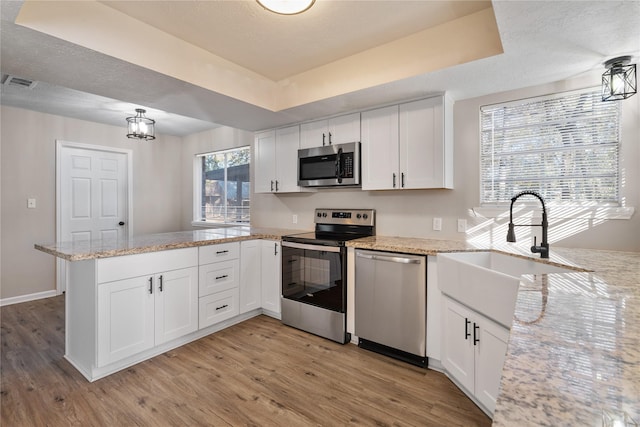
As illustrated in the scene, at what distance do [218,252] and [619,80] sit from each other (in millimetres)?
3259

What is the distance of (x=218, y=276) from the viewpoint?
2.91m

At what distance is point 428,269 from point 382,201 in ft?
3.35

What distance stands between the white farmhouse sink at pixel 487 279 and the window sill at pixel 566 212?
0.47 metres

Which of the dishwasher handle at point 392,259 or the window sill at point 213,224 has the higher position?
the window sill at point 213,224

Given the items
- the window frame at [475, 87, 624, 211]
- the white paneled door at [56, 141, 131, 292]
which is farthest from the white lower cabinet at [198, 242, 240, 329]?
the window frame at [475, 87, 624, 211]

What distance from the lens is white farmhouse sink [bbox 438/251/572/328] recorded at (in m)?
1.54

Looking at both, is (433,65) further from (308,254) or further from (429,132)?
(308,254)

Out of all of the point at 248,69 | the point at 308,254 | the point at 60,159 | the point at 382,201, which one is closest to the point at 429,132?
the point at 382,201

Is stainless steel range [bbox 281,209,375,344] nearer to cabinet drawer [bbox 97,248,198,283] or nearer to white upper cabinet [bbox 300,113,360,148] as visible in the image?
white upper cabinet [bbox 300,113,360,148]

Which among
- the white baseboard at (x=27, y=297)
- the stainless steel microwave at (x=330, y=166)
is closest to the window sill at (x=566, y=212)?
the stainless steel microwave at (x=330, y=166)

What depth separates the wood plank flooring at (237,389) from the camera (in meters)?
1.77

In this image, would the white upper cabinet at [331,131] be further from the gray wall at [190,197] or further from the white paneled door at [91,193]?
the white paneled door at [91,193]

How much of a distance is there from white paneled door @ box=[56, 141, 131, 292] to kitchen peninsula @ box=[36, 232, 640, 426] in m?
4.78

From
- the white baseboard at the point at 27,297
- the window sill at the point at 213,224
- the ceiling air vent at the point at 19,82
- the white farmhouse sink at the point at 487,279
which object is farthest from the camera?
the window sill at the point at 213,224
